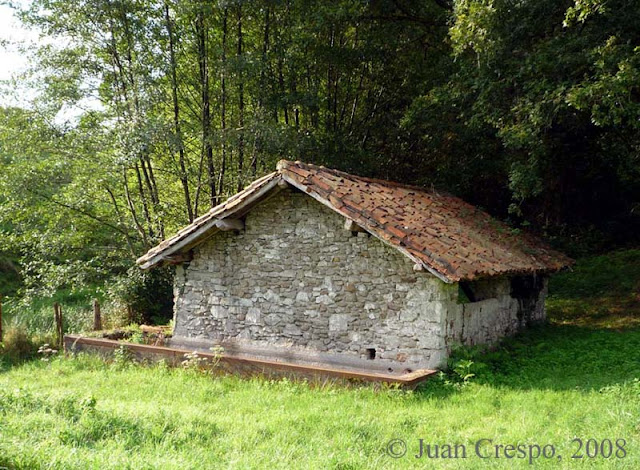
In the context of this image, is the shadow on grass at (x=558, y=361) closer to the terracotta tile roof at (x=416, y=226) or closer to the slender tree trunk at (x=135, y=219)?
the terracotta tile roof at (x=416, y=226)

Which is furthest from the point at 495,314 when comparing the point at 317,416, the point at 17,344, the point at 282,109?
the point at 17,344

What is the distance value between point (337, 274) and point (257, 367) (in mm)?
1906

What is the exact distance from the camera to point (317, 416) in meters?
6.40

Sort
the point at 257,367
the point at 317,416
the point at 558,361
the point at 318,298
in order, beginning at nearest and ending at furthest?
the point at 317,416, the point at 257,367, the point at 558,361, the point at 318,298

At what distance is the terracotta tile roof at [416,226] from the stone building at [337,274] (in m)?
0.03

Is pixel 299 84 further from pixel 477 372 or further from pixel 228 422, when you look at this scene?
pixel 228 422

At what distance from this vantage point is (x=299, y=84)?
1588cm

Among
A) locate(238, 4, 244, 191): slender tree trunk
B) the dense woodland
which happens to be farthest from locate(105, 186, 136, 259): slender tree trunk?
locate(238, 4, 244, 191): slender tree trunk

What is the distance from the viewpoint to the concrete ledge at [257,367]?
774 cm

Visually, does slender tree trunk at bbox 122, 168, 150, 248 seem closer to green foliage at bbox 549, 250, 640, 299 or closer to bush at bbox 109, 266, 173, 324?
bush at bbox 109, 266, 173, 324

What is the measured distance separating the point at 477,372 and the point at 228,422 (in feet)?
12.5

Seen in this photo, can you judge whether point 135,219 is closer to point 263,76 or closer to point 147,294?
point 147,294

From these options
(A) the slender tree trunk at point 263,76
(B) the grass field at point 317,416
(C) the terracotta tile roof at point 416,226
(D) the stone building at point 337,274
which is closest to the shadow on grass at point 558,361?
(B) the grass field at point 317,416

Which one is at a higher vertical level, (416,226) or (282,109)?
(282,109)
